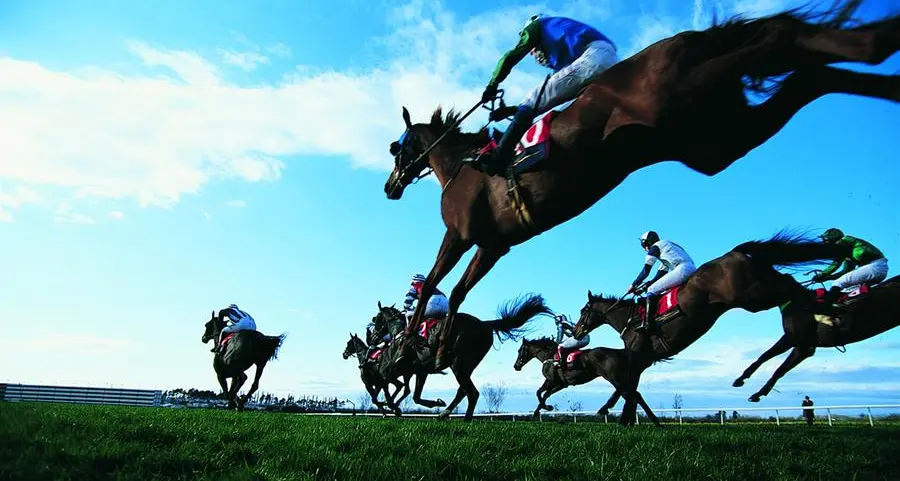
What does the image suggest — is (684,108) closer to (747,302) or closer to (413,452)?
(413,452)

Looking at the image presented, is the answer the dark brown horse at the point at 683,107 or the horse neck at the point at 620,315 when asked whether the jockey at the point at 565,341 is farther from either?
the dark brown horse at the point at 683,107

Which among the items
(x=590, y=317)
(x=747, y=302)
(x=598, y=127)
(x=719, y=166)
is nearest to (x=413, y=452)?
(x=598, y=127)

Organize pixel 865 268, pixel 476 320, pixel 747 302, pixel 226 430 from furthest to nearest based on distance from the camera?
pixel 476 320 < pixel 865 268 < pixel 747 302 < pixel 226 430

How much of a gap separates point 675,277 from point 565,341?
5791 millimetres

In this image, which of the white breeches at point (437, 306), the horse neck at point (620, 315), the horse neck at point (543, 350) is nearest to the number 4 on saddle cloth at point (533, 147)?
the white breeches at point (437, 306)

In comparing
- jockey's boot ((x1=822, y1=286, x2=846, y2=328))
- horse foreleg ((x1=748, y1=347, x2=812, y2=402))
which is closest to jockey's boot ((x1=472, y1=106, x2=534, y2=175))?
jockey's boot ((x1=822, y1=286, x2=846, y2=328))

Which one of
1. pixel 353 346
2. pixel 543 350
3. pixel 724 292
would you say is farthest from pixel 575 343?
pixel 353 346

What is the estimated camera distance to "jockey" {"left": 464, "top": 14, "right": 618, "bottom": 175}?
426 centimetres

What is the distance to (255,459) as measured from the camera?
152 inches

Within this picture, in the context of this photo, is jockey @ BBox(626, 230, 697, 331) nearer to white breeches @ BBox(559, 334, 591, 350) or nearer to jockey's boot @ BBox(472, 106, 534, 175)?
white breeches @ BBox(559, 334, 591, 350)

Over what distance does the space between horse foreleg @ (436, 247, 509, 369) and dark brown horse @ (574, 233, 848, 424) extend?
577cm

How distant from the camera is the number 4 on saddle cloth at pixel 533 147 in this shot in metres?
4.00

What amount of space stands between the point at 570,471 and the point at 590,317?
31.8 feet

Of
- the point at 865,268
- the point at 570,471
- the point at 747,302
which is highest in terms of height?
the point at 865,268
